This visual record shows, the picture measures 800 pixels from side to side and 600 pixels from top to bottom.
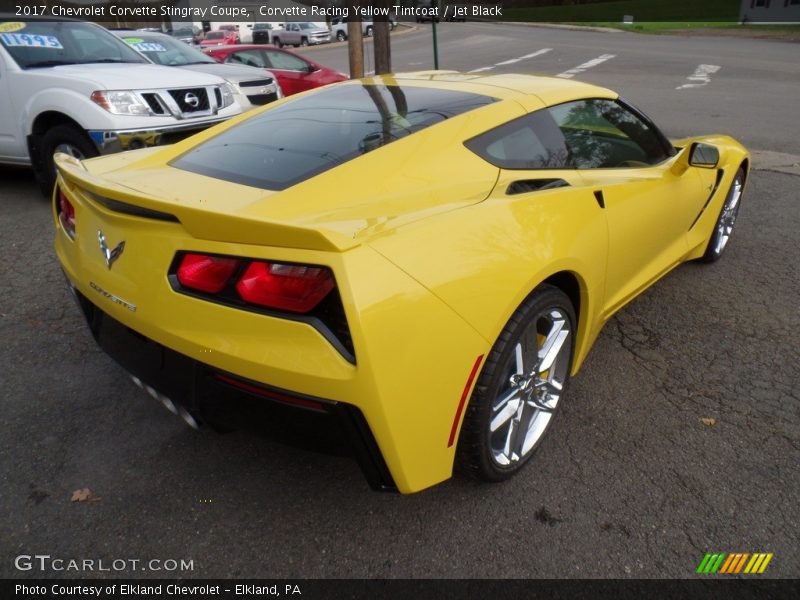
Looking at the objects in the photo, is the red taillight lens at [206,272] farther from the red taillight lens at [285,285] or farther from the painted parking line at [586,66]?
the painted parking line at [586,66]

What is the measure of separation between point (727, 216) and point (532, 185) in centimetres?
264

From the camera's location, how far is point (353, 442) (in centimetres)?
186

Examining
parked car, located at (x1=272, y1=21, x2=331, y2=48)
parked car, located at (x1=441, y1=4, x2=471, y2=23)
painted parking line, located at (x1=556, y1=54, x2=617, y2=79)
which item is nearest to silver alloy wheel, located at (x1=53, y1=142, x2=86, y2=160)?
painted parking line, located at (x1=556, y1=54, x2=617, y2=79)

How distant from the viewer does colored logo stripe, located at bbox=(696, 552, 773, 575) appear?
2.05 meters

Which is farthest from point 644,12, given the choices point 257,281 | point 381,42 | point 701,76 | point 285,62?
point 257,281

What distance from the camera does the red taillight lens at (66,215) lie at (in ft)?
8.23

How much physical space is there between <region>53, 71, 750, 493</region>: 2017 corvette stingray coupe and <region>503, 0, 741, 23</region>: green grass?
42892 mm

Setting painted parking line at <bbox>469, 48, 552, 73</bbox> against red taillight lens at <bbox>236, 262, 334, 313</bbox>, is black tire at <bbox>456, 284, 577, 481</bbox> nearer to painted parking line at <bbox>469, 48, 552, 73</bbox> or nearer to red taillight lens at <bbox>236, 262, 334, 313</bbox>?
red taillight lens at <bbox>236, 262, 334, 313</bbox>

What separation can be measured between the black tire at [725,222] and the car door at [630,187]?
698 millimetres

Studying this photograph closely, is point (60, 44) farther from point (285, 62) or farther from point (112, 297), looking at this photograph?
point (285, 62)

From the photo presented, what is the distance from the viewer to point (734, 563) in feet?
6.81
